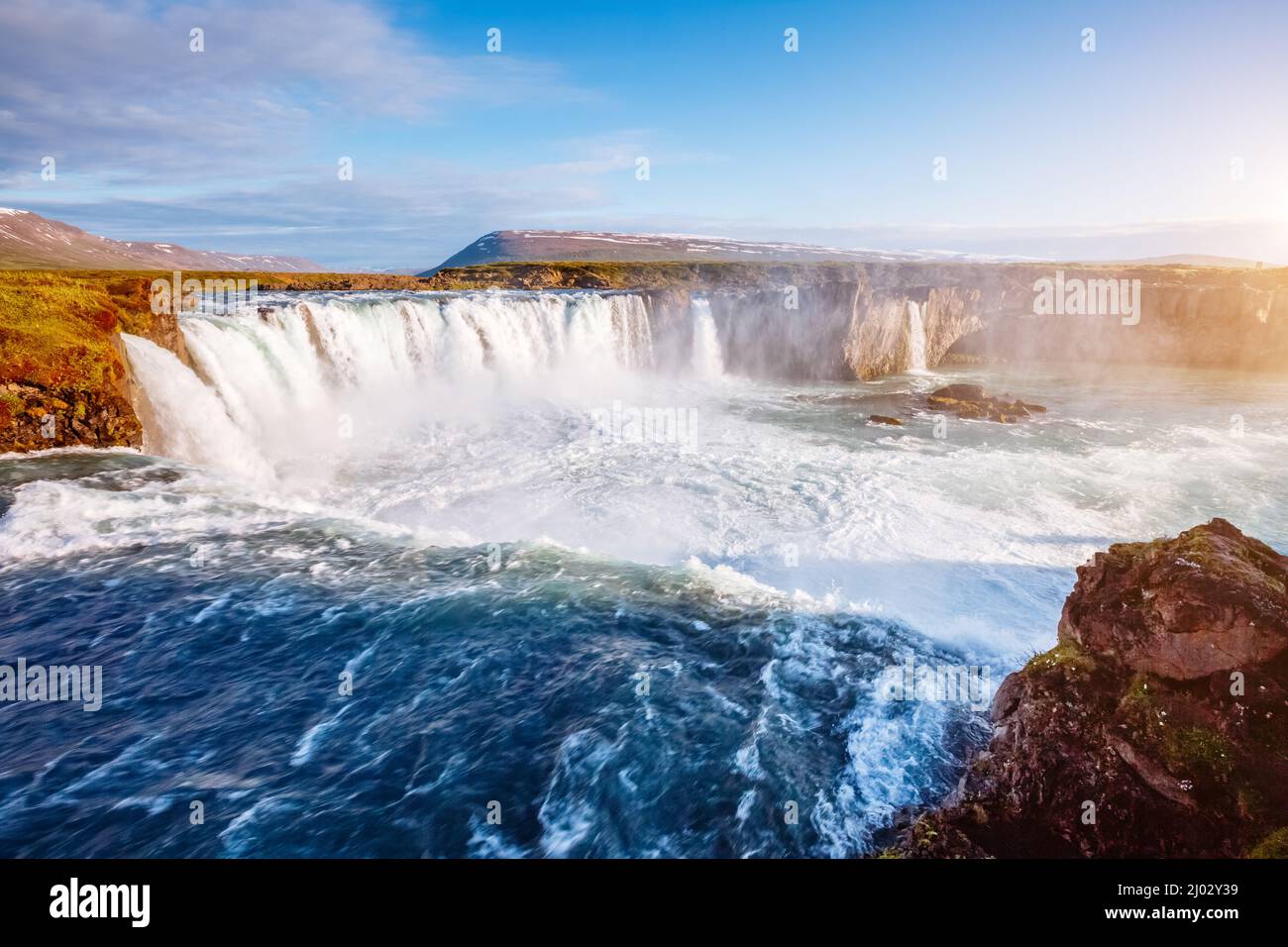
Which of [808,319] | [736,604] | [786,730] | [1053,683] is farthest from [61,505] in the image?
[808,319]

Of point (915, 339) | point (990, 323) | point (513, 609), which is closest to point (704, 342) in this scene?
point (915, 339)

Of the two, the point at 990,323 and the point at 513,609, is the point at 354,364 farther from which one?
the point at 990,323

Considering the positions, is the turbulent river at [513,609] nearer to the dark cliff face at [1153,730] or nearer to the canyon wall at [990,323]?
the dark cliff face at [1153,730]
